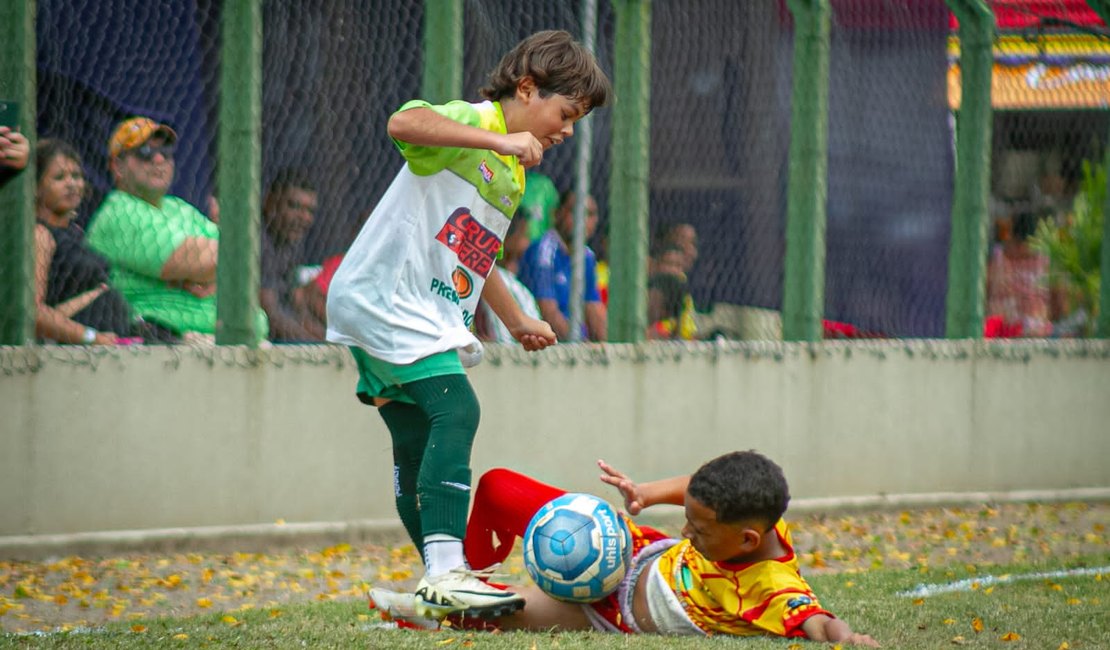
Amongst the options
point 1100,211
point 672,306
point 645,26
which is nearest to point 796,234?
point 672,306

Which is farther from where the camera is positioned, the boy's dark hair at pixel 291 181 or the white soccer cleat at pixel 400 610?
the boy's dark hair at pixel 291 181

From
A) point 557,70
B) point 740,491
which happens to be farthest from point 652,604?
point 557,70

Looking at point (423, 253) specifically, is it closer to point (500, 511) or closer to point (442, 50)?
point (500, 511)

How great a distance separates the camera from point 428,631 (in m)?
4.97

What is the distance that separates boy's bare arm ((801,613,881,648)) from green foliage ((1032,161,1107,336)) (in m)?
6.36

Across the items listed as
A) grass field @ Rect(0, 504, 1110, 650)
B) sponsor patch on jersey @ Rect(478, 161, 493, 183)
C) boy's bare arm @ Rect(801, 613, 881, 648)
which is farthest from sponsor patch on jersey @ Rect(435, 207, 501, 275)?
boy's bare arm @ Rect(801, 613, 881, 648)

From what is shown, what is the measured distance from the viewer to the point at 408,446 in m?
5.29

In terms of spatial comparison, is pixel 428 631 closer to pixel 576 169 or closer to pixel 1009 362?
pixel 576 169

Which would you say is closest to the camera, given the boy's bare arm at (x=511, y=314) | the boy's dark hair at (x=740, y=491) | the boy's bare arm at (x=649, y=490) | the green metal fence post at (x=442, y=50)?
the boy's dark hair at (x=740, y=491)

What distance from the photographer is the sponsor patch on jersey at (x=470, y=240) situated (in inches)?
201

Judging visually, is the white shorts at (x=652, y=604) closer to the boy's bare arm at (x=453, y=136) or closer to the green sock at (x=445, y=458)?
the green sock at (x=445, y=458)

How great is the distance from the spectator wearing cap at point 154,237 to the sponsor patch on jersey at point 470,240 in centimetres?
308

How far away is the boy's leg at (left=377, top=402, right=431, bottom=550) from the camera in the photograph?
5285mm

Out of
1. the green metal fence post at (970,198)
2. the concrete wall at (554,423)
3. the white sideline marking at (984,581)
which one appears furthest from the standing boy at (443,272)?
the green metal fence post at (970,198)
